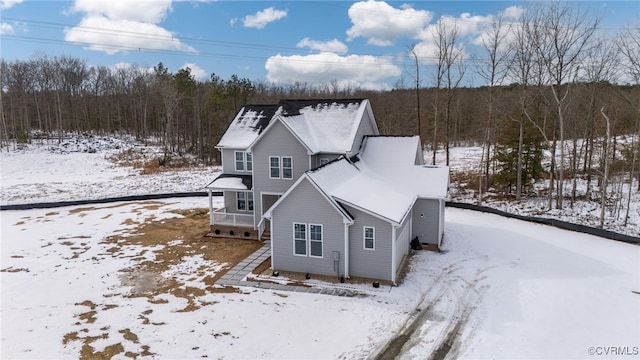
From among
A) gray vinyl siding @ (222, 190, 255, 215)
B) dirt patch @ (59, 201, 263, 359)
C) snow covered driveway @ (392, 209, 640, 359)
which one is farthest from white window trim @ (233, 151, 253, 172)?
snow covered driveway @ (392, 209, 640, 359)

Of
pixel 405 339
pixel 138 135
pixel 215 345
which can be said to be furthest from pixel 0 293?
pixel 138 135

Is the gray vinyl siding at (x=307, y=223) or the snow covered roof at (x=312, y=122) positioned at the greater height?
the snow covered roof at (x=312, y=122)

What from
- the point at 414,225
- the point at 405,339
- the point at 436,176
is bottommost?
the point at 405,339

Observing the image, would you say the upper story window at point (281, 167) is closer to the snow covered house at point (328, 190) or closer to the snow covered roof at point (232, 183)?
the snow covered house at point (328, 190)

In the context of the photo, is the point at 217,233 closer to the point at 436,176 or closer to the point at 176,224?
the point at 176,224

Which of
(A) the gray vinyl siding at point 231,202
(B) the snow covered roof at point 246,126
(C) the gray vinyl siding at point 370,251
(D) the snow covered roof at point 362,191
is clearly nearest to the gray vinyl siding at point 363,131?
(D) the snow covered roof at point 362,191

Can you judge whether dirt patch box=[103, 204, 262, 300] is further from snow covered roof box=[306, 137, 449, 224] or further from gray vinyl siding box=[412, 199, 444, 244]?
gray vinyl siding box=[412, 199, 444, 244]
